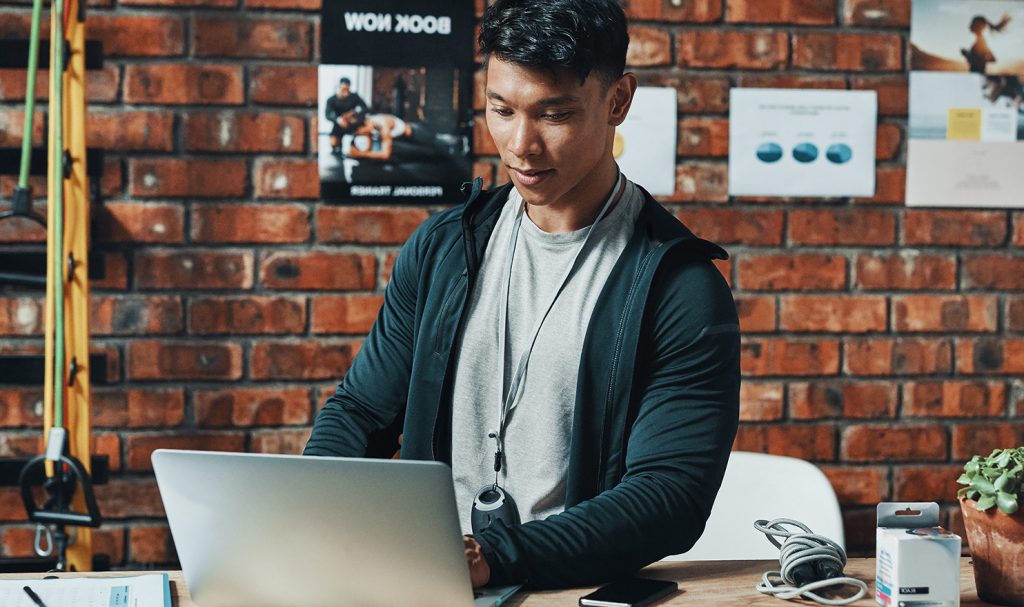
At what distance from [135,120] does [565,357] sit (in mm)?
1085

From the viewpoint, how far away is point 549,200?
1.51 m

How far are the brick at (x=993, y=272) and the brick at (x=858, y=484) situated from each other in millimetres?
459

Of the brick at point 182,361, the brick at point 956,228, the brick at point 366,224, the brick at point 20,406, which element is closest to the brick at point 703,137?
the brick at point 956,228

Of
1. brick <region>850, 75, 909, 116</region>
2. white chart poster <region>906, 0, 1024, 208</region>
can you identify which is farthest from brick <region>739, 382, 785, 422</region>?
brick <region>850, 75, 909, 116</region>

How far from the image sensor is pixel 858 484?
2.31 meters

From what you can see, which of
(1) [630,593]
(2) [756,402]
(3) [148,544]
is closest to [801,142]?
(2) [756,402]

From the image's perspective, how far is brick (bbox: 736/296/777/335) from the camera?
2260 millimetres

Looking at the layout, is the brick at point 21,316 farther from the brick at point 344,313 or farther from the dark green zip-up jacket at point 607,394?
the dark green zip-up jacket at point 607,394

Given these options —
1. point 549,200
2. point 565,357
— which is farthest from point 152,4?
point 565,357

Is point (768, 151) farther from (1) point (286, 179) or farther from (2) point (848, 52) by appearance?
(1) point (286, 179)

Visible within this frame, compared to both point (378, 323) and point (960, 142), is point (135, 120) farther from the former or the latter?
point (960, 142)

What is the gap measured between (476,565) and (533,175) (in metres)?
0.56

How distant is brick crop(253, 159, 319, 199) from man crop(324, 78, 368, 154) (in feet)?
0.23

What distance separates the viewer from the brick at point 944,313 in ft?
7.55
